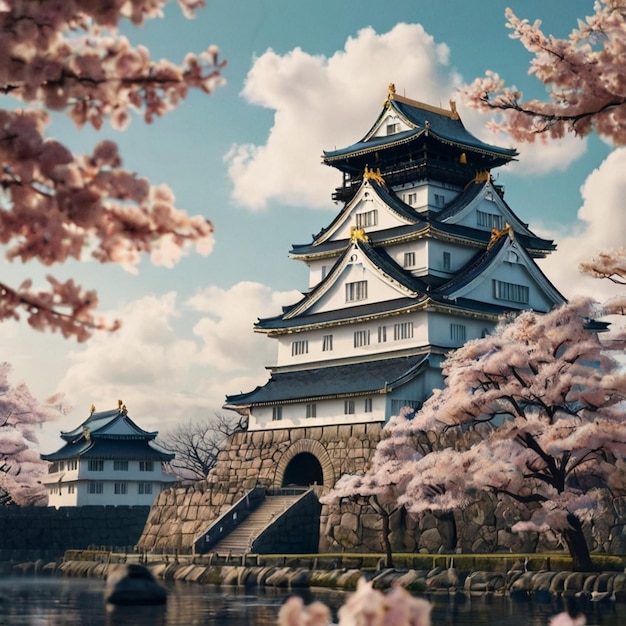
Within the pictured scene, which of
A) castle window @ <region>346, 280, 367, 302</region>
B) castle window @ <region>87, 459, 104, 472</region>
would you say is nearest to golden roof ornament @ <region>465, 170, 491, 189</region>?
castle window @ <region>346, 280, 367, 302</region>

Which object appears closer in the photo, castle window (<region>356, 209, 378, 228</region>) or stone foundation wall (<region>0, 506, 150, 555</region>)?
castle window (<region>356, 209, 378, 228</region>)

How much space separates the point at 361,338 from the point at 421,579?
17.0 meters

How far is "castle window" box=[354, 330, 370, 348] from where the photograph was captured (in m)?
45.6

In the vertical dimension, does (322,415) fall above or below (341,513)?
above

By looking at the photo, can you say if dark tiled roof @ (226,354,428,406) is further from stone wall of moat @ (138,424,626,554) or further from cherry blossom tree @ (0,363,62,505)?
cherry blossom tree @ (0,363,62,505)

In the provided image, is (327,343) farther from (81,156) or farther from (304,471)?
(81,156)

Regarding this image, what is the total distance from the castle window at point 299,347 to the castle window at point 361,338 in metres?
3.07

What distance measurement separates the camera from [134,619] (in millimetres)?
23984

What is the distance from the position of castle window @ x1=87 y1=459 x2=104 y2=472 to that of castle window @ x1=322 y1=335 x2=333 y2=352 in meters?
17.7

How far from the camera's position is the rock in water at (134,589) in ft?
93.1

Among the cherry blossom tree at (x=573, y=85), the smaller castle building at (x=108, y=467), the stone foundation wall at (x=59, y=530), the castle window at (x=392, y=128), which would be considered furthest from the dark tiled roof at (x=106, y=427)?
the cherry blossom tree at (x=573, y=85)

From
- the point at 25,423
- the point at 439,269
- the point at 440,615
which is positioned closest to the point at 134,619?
the point at 440,615

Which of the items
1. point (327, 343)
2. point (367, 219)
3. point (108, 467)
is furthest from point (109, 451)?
point (367, 219)

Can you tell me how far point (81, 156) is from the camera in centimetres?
549
